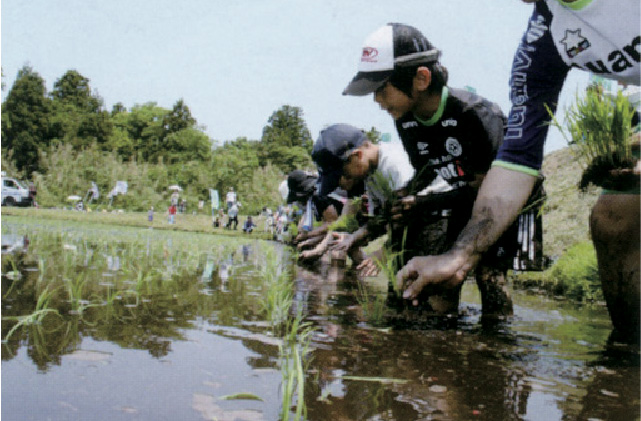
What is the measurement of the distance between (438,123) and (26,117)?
332 cm

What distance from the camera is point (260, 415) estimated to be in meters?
1.26

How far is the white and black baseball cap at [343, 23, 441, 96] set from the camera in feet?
8.23

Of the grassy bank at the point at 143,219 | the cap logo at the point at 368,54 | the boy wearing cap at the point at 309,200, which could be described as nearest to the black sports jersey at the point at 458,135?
the cap logo at the point at 368,54

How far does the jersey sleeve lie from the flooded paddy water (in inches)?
25.0

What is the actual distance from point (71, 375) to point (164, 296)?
5.27 feet

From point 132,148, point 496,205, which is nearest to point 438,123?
point 496,205

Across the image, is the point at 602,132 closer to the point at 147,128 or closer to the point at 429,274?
the point at 429,274

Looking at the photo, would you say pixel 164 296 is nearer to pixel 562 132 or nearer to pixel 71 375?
pixel 71 375

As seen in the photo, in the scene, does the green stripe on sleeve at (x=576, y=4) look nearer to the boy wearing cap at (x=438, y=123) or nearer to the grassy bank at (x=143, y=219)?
the boy wearing cap at (x=438, y=123)

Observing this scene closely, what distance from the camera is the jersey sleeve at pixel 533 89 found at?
1.79 meters

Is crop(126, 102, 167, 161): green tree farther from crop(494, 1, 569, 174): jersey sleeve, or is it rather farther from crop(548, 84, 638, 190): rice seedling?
crop(548, 84, 638, 190): rice seedling

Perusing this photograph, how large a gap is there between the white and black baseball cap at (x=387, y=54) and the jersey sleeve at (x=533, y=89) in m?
0.66

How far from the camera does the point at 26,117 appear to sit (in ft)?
15.2

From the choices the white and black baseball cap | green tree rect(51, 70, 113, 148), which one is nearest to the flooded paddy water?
the white and black baseball cap
